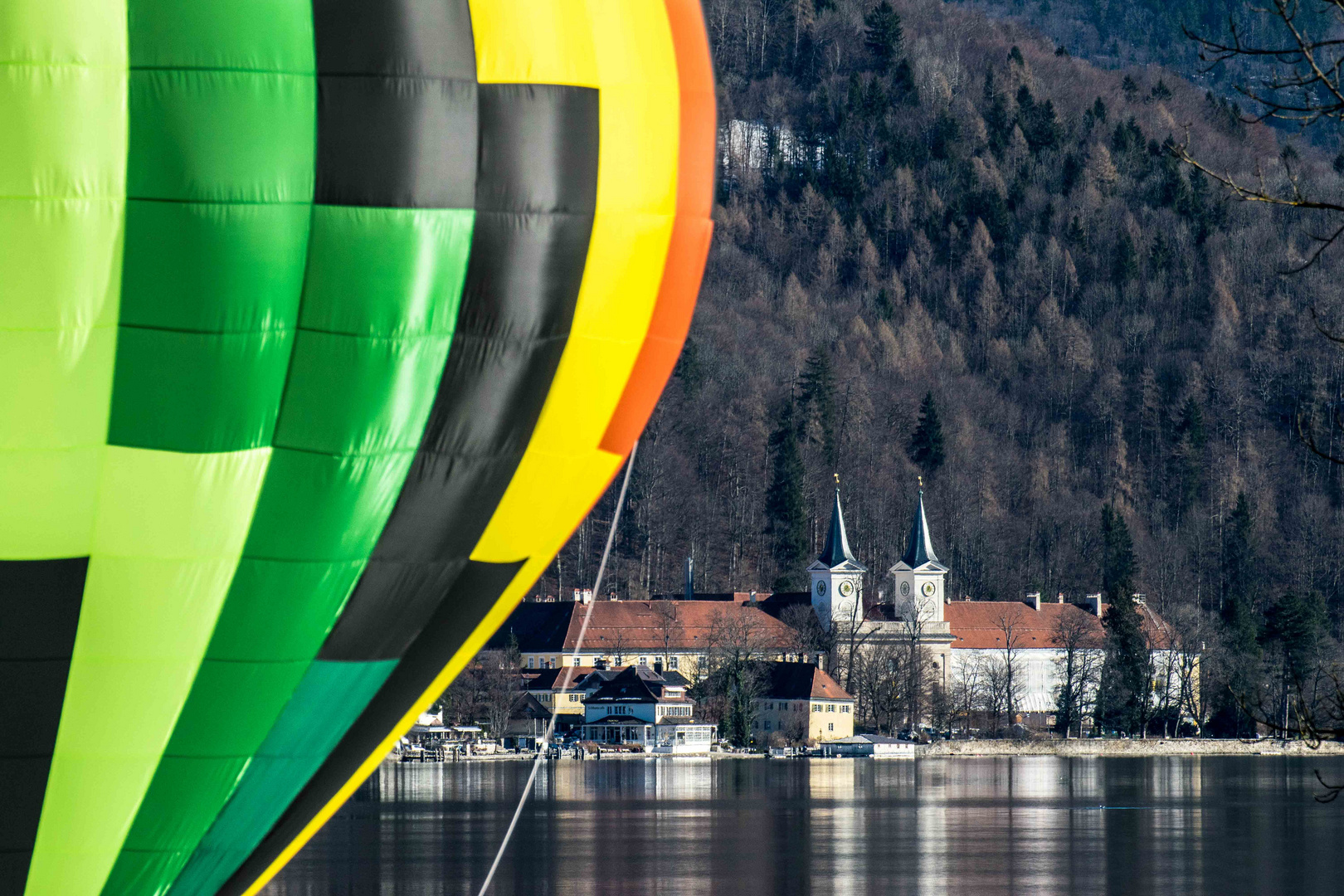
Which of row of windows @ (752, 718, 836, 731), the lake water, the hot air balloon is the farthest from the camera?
row of windows @ (752, 718, 836, 731)

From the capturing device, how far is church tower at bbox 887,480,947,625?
88375mm

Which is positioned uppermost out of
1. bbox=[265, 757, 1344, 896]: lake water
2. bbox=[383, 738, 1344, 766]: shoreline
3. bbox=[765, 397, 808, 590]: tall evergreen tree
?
bbox=[765, 397, 808, 590]: tall evergreen tree

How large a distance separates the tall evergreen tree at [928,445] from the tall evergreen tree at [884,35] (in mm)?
46593

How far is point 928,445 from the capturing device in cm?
11288

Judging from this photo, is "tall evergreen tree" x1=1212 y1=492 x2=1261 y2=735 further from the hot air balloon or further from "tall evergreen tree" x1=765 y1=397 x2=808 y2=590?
the hot air balloon

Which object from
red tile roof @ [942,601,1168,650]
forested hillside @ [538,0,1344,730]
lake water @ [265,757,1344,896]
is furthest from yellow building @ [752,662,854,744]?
forested hillside @ [538,0,1344,730]

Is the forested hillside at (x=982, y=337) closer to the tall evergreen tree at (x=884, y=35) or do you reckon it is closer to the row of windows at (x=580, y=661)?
the tall evergreen tree at (x=884, y=35)

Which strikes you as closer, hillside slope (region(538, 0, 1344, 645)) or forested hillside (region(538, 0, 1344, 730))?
forested hillside (region(538, 0, 1344, 730))

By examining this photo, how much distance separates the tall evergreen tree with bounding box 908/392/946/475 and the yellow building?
3899 centimetres

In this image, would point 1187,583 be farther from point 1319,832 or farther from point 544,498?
point 544,498

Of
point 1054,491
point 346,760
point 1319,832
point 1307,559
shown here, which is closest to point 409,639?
point 346,760

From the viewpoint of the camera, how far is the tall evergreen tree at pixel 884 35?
503 feet

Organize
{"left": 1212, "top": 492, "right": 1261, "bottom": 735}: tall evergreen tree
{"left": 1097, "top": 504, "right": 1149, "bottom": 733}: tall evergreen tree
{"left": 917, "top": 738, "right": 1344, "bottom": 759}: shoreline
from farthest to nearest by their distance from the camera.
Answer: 1. {"left": 1097, "top": 504, "right": 1149, "bottom": 733}: tall evergreen tree
2. {"left": 1212, "top": 492, "right": 1261, "bottom": 735}: tall evergreen tree
3. {"left": 917, "top": 738, "right": 1344, "bottom": 759}: shoreline

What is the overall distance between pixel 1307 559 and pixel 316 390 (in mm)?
105223
